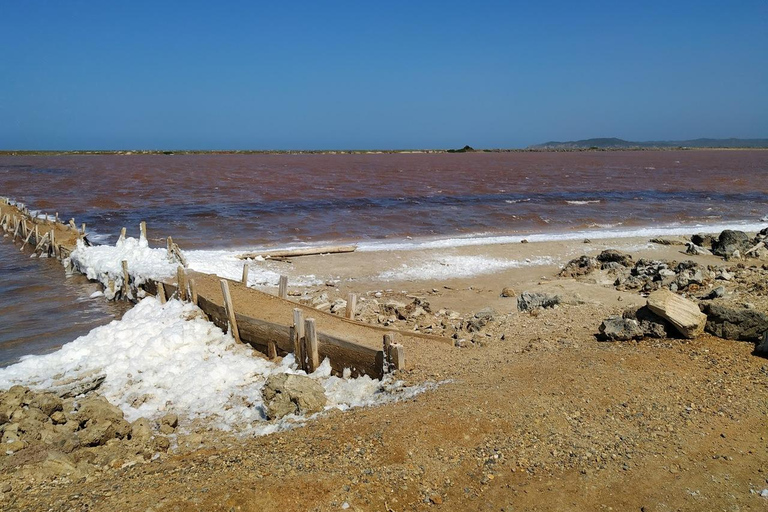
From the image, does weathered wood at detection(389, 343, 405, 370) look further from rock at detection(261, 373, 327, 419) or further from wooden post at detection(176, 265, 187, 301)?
wooden post at detection(176, 265, 187, 301)

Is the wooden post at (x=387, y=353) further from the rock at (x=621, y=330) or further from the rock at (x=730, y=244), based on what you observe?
the rock at (x=730, y=244)

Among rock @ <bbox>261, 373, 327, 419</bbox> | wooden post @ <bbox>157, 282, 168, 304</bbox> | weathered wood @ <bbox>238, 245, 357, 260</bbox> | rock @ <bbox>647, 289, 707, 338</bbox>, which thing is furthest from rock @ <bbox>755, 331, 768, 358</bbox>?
weathered wood @ <bbox>238, 245, 357, 260</bbox>

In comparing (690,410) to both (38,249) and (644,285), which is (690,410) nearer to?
(644,285)

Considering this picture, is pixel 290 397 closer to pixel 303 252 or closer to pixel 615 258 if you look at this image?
pixel 303 252

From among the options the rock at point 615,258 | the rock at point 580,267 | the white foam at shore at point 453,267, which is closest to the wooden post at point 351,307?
the white foam at shore at point 453,267

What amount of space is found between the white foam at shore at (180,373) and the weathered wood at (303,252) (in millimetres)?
7802

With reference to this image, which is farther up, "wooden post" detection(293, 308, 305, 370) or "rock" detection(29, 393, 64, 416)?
"wooden post" detection(293, 308, 305, 370)

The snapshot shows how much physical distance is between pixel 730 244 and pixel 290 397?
18.5 m

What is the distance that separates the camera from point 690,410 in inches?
306

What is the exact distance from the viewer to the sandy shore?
21.0 ft

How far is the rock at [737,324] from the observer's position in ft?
30.8

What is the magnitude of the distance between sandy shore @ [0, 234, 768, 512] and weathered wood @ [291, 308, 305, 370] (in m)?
2.36

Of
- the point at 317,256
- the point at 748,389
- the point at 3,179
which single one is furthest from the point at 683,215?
the point at 3,179

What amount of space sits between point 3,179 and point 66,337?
58.4 meters
